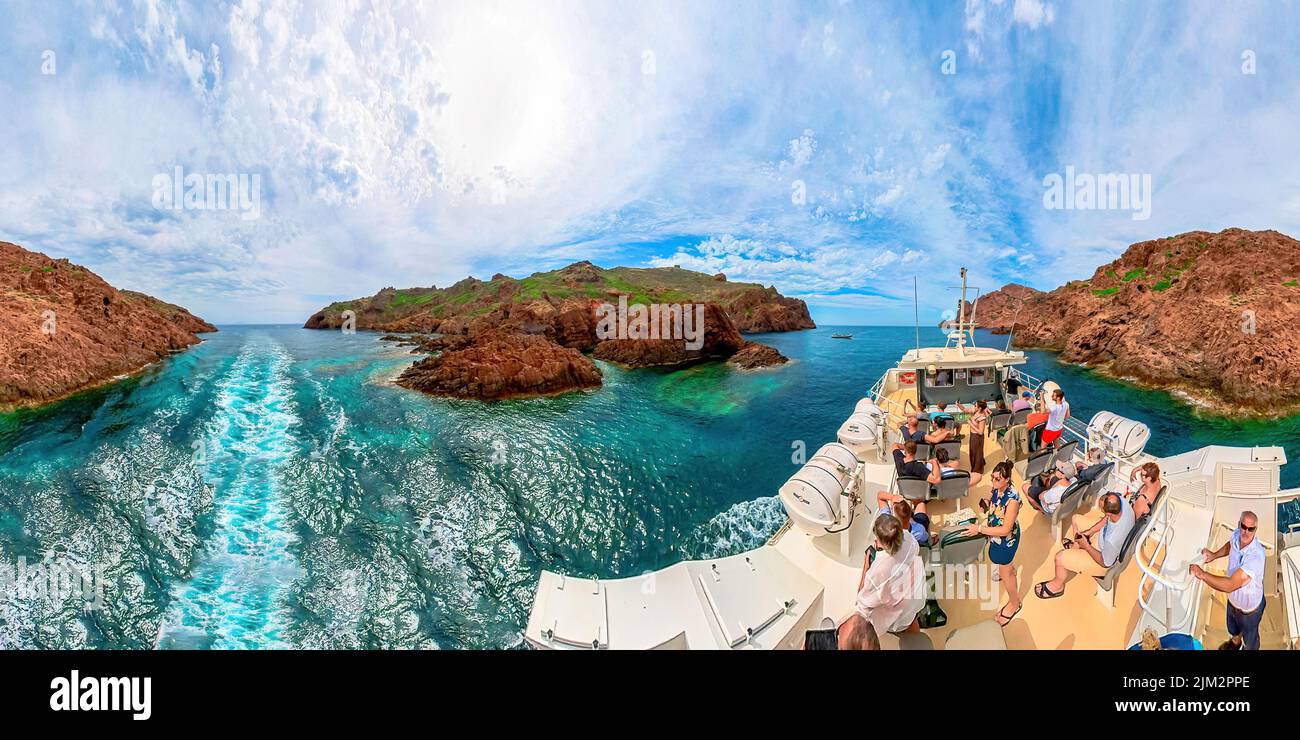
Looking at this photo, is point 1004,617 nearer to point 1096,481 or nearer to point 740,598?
point 740,598

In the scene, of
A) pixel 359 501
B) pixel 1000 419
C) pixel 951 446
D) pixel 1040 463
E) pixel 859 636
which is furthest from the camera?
pixel 359 501

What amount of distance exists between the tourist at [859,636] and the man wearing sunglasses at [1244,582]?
315cm

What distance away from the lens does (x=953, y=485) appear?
22.7 ft

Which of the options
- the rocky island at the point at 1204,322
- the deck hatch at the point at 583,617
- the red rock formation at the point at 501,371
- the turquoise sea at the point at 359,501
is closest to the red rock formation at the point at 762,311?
the rocky island at the point at 1204,322

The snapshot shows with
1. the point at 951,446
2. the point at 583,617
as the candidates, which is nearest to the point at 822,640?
the point at 583,617

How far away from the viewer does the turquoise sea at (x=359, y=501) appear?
320 inches

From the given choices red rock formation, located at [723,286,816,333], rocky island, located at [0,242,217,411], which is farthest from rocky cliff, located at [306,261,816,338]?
rocky island, located at [0,242,217,411]

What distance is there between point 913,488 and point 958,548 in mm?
1842

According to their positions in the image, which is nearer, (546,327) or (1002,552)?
(1002,552)

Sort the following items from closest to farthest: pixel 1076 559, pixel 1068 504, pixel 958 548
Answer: pixel 1076 559 < pixel 958 548 < pixel 1068 504

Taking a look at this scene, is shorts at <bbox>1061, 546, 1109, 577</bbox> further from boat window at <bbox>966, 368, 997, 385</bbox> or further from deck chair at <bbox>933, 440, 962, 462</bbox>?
boat window at <bbox>966, 368, 997, 385</bbox>

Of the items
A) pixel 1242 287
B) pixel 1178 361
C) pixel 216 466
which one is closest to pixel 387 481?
pixel 216 466

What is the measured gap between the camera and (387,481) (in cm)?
1329

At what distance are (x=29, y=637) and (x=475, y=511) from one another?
756 cm
